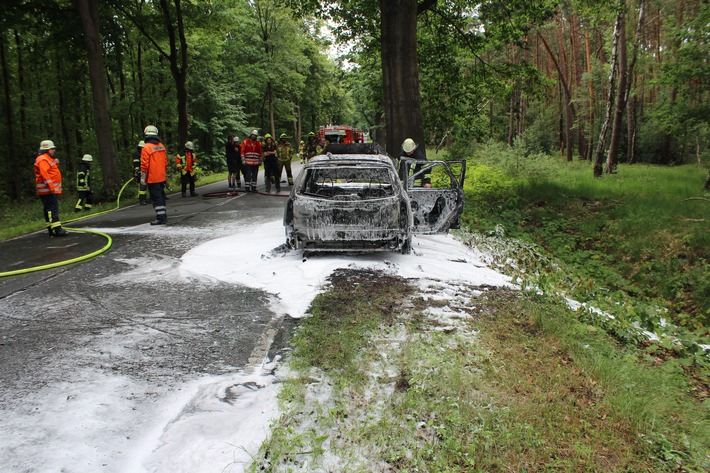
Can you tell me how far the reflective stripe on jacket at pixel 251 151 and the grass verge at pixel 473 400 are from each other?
11.5 meters

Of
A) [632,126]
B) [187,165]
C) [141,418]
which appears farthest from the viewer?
[632,126]

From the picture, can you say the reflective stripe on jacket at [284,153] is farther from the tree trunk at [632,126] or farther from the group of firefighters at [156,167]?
the tree trunk at [632,126]

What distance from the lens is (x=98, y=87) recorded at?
48.4 feet

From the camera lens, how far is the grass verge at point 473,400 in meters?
2.65

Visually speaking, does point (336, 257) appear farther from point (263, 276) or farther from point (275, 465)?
point (275, 465)

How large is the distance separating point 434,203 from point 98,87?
1255 centimetres

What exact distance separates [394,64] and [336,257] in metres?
6.45

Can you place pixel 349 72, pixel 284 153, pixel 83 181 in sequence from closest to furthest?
pixel 83 181 → pixel 284 153 → pixel 349 72

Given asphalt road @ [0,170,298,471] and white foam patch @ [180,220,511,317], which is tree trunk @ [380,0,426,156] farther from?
asphalt road @ [0,170,298,471]

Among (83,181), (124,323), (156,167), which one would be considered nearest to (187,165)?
(83,181)

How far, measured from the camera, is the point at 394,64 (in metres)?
11.1

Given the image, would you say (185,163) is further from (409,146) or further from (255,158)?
(409,146)

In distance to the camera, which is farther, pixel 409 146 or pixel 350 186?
pixel 409 146

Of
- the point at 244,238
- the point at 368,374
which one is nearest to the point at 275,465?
the point at 368,374
